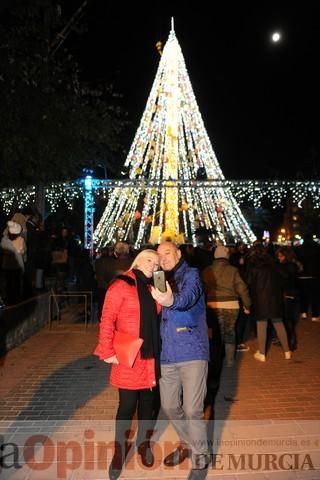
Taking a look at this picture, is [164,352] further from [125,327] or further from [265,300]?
[265,300]

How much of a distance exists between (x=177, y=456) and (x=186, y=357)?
1.07 metres

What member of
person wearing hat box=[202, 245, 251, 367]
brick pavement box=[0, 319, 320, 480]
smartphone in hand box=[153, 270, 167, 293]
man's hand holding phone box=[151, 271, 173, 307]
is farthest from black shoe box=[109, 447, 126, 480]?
person wearing hat box=[202, 245, 251, 367]

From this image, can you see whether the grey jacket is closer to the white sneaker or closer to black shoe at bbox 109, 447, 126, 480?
the white sneaker

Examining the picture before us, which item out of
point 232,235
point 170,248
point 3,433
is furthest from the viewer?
point 232,235

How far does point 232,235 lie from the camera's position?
89.8 ft

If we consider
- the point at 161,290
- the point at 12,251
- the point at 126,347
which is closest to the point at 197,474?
the point at 126,347

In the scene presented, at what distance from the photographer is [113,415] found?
210 inches

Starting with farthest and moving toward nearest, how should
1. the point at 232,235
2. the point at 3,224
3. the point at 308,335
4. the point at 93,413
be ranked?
the point at 232,235, the point at 3,224, the point at 308,335, the point at 93,413

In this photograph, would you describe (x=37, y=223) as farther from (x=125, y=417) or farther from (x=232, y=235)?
(x=232, y=235)

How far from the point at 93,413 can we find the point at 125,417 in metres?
1.61

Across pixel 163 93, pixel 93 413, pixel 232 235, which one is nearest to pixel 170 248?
pixel 93 413

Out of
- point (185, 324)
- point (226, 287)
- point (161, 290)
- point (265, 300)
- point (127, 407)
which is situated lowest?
point (127, 407)

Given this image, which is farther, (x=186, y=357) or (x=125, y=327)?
(x=125, y=327)

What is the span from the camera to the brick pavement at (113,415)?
407cm
